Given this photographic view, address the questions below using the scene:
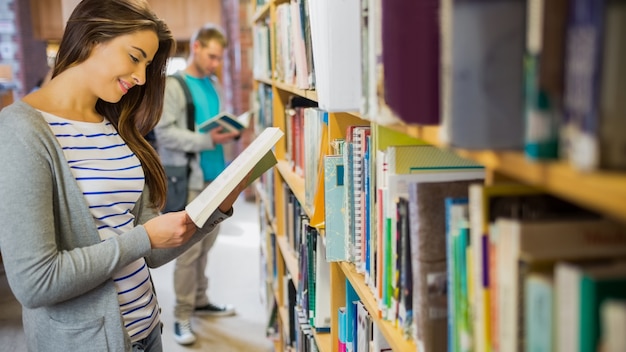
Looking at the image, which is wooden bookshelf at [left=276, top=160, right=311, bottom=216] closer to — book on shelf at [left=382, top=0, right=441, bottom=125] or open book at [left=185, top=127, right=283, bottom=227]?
open book at [left=185, top=127, right=283, bottom=227]

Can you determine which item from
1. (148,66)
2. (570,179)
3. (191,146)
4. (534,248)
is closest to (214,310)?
(191,146)

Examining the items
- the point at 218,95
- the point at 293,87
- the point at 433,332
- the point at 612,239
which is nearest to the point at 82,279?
the point at 433,332

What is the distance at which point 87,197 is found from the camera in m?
1.37

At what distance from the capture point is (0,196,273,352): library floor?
330 centimetres

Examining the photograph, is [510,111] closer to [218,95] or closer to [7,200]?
[7,200]

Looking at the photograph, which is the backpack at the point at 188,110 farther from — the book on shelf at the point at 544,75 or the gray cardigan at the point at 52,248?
the book on shelf at the point at 544,75

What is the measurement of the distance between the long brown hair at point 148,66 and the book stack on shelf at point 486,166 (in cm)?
47

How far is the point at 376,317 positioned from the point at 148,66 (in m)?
0.99

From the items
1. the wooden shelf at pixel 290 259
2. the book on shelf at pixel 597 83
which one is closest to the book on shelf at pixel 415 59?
the book on shelf at pixel 597 83

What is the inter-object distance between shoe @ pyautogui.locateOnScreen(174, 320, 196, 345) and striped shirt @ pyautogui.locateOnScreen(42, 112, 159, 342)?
179 cm

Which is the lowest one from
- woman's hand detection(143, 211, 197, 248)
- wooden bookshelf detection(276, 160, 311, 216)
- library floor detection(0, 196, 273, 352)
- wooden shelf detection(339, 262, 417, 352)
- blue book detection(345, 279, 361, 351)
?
library floor detection(0, 196, 273, 352)

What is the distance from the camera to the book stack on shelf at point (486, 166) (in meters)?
0.47

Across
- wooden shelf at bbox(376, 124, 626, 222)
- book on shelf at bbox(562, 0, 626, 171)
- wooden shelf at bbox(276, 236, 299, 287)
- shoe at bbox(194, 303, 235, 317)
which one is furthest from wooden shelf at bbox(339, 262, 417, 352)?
shoe at bbox(194, 303, 235, 317)

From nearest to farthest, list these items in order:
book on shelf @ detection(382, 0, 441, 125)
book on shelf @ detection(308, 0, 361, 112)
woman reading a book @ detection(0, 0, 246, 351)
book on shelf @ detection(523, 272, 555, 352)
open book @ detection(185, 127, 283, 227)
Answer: book on shelf @ detection(523, 272, 555, 352)
book on shelf @ detection(382, 0, 441, 125)
book on shelf @ detection(308, 0, 361, 112)
woman reading a book @ detection(0, 0, 246, 351)
open book @ detection(185, 127, 283, 227)
